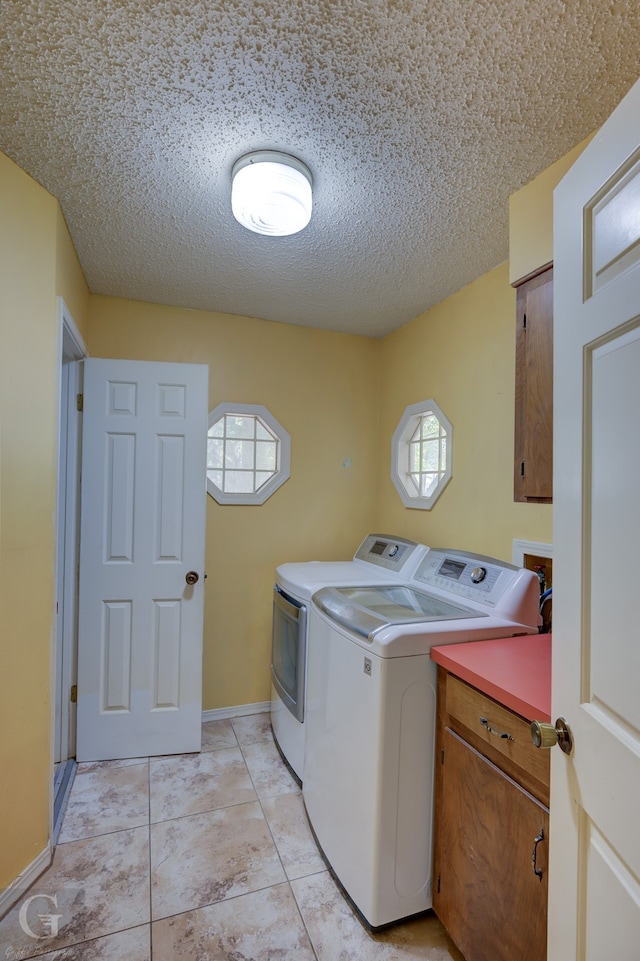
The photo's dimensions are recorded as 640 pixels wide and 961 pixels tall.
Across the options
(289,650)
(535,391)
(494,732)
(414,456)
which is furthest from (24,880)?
(414,456)

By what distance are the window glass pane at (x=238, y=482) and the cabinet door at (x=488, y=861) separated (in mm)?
1813

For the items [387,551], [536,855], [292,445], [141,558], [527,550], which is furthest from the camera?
[292,445]

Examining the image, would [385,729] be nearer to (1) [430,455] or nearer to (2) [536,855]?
(2) [536,855]

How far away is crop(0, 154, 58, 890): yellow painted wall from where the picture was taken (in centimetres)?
147

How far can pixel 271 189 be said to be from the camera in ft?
4.72

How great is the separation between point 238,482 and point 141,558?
733 mm

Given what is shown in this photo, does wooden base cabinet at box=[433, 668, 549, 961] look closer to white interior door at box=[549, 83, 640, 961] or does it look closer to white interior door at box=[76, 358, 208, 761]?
white interior door at box=[549, 83, 640, 961]

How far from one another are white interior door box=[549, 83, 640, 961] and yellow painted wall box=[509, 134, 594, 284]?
0.55 metres

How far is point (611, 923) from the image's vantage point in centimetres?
71

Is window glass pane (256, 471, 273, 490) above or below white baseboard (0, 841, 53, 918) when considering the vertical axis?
above

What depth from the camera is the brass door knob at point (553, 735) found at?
2.74 feet

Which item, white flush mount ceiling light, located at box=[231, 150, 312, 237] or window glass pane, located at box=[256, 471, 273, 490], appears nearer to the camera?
white flush mount ceiling light, located at box=[231, 150, 312, 237]

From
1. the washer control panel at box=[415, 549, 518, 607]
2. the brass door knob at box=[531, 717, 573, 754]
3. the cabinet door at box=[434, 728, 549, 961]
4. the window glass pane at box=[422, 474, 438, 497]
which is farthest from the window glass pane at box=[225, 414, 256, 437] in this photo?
the brass door knob at box=[531, 717, 573, 754]

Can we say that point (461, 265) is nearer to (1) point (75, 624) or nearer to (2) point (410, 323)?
(2) point (410, 323)
